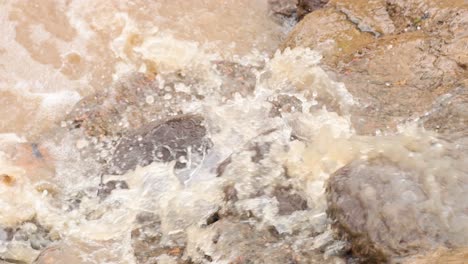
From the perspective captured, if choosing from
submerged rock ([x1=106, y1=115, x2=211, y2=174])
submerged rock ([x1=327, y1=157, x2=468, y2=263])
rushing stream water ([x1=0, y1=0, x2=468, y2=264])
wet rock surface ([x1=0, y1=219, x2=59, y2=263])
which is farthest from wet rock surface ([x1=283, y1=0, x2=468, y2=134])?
wet rock surface ([x1=0, y1=219, x2=59, y2=263])

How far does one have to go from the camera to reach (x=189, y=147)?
17.2 ft

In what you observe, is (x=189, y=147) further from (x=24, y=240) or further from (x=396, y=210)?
(x=396, y=210)

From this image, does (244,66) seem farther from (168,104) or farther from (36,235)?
(36,235)

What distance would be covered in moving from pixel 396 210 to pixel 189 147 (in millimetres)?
2348

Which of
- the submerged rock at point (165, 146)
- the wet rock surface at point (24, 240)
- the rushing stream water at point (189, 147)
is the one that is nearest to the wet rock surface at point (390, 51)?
the rushing stream water at point (189, 147)

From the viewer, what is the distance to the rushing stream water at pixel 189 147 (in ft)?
14.3

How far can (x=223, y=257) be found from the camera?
3.96 m

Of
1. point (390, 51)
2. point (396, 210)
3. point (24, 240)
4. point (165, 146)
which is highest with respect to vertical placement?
point (390, 51)

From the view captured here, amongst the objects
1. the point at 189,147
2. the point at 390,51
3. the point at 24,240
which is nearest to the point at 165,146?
the point at 189,147

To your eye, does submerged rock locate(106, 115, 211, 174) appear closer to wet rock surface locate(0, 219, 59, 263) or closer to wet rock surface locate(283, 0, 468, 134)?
wet rock surface locate(0, 219, 59, 263)

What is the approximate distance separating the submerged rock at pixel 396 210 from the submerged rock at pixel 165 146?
1.75 meters

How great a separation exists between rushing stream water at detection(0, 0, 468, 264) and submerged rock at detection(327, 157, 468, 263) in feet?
0.14

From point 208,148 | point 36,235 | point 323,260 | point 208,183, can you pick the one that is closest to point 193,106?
point 208,148

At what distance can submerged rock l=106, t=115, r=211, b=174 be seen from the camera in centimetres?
520
